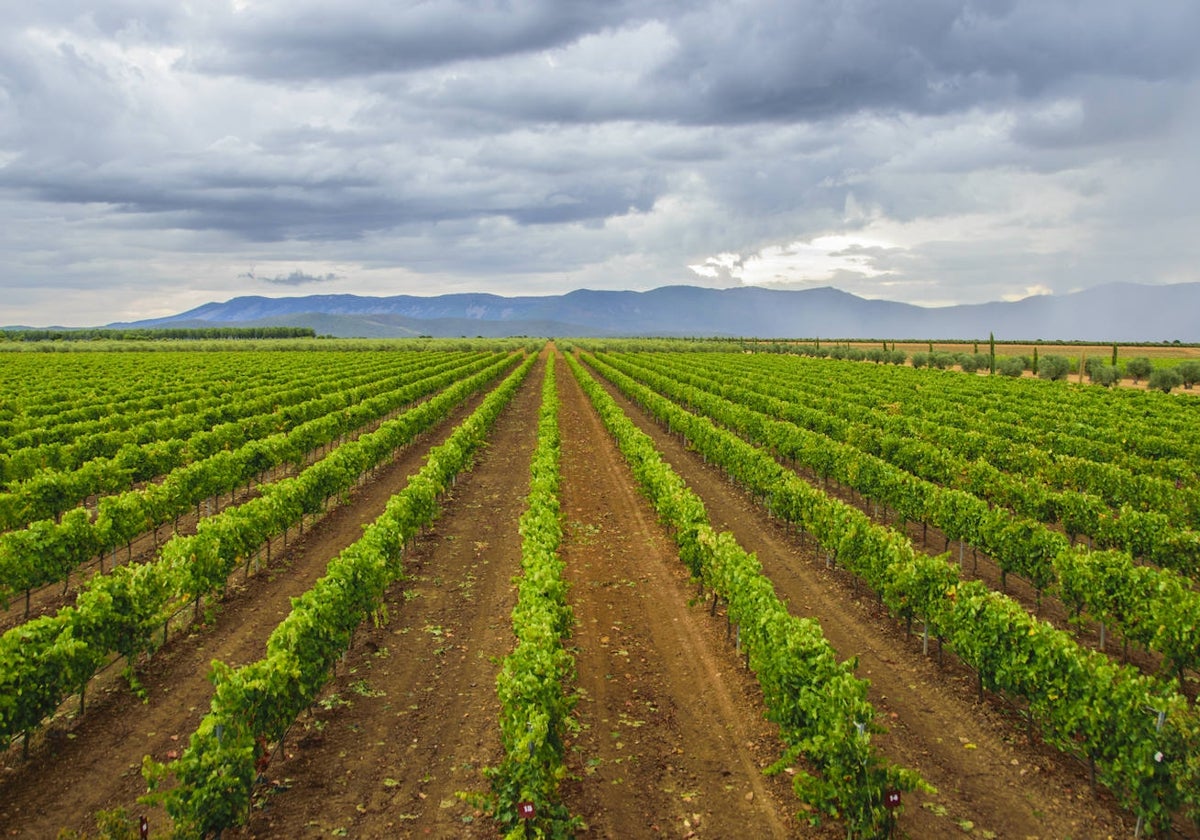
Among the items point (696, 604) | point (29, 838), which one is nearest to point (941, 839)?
point (696, 604)

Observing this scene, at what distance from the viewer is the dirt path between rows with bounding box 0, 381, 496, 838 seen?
8234 millimetres

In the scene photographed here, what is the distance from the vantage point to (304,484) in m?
18.7

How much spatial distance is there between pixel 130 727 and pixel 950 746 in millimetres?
11087

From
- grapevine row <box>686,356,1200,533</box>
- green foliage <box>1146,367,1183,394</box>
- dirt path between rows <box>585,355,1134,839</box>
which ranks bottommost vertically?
dirt path between rows <box>585,355,1134,839</box>

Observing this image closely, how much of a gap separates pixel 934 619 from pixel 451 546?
11.2 m

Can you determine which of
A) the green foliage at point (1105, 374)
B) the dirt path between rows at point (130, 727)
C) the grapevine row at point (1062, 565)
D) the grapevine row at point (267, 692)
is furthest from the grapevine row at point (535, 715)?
the green foliage at point (1105, 374)

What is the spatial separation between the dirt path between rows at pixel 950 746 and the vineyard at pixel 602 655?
47mm

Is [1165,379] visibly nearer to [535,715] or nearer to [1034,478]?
[1034,478]

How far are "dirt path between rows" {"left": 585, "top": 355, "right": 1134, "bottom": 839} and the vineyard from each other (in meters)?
0.05

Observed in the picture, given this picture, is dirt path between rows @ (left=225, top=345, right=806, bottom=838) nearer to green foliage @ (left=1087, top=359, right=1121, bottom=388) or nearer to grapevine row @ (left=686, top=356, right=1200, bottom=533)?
grapevine row @ (left=686, top=356, right=1200, bottom=533)

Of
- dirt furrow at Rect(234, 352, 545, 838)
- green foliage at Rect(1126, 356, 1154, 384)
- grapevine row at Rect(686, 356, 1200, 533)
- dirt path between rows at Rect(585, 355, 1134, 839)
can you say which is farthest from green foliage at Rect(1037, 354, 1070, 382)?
dirt furrow at Rect(234, 352, 545, 838)

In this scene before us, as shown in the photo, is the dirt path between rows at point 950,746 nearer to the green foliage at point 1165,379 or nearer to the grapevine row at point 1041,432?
the grapevine row at point 1041,432

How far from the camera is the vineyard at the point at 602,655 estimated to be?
812 cm

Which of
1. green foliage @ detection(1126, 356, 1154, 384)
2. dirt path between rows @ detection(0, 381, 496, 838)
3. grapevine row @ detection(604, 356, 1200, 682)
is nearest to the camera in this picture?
dirt path between rows @ detection(0, 381, 496, 838)
